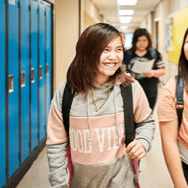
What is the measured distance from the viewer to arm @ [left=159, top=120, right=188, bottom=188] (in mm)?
1291

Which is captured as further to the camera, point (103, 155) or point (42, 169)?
point (42, 169)

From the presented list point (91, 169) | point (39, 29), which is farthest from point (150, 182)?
point (39, 29)

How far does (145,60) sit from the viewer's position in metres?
3.30

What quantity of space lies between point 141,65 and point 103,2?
8568 millimetres

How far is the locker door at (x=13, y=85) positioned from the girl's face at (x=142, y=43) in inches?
55.8

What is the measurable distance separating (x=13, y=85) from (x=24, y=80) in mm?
352

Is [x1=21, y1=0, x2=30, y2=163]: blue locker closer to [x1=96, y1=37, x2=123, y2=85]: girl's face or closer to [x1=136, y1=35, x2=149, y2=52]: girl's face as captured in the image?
[x1=136, y1=35, x2=149, y2=52]: girl's face

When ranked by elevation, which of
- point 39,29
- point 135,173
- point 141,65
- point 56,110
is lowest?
point 135,173

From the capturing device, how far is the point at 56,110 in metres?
1.26

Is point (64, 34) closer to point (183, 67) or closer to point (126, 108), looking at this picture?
point (183, 67)

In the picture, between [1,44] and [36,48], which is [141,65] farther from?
[1,44]

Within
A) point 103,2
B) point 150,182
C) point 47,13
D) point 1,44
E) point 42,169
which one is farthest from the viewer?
point 103,2

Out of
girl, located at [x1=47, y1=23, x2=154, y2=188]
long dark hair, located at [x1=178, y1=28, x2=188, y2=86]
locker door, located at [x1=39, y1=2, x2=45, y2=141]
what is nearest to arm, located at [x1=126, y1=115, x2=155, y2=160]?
girl, located at [x1=47, y1=23, x2=154, y2=188]

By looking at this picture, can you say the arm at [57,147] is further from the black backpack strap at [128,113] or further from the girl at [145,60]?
the girl at [145,60]
